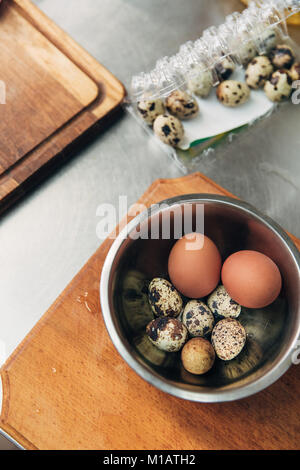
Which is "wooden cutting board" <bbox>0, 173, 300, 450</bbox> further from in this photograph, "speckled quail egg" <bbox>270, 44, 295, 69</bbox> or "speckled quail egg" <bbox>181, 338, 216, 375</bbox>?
"speckled quail egg" <bbox>270, 44, 295, 69</bbox>

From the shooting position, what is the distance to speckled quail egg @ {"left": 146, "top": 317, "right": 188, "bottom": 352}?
2.24ft

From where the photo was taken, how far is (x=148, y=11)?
113cm

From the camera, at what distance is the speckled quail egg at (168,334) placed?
684 mm

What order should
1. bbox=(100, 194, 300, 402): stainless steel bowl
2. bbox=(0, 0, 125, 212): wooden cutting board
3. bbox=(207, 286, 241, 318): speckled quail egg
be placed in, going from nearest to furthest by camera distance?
bbox=(100, 194, 300, 402): stainless steel bowl
bbox=(207, 286, 241, 318): speckled quail egg
bbox=(0, 0, 125, 212): wooden cutting board

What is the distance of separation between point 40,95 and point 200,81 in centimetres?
39

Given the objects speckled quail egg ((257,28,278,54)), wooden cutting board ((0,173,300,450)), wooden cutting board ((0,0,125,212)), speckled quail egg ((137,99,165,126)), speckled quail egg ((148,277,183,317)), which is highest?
wooden cutting board ((0,0,125,212))

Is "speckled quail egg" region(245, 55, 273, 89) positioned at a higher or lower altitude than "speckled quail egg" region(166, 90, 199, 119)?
lower

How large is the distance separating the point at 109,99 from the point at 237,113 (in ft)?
1.08

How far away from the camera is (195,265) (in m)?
0.71

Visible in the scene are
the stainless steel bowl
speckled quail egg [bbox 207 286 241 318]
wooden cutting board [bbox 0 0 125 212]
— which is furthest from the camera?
wooden cutting board [bbox 0 0 125 212]

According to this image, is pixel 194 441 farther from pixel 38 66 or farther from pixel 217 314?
pixel 38 66

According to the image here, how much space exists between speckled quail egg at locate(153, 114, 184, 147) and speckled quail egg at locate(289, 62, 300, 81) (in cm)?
30

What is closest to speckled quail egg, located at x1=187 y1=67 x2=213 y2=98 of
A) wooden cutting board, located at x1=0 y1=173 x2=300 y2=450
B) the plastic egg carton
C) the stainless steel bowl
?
the plastic egg carton
